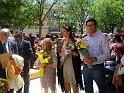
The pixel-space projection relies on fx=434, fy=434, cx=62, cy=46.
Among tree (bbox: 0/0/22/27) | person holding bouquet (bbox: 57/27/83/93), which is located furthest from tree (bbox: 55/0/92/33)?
person holding bouquet (bbox: 57/27/83/93)

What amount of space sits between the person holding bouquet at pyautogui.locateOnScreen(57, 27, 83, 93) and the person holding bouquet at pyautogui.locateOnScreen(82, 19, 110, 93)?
0.96 meters

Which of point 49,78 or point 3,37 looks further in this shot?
point 49,78

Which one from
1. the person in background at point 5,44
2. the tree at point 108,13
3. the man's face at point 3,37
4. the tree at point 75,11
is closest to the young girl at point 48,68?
the person in background at point 5,44

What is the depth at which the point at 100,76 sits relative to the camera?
8.41m

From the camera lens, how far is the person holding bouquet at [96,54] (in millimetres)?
8367

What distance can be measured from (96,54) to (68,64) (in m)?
1.29

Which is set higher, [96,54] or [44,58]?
[96,54]

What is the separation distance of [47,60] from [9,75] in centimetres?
269

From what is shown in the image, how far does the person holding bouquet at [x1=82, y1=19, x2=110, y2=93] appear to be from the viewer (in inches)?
329

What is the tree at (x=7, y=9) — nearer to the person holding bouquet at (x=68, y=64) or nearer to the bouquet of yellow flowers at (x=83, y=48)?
the person holding bouquet at (x=68, y=64)

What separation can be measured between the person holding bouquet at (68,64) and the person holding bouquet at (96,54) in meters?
0.96

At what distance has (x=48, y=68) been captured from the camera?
9.86 m

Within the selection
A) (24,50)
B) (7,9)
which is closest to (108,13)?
(7,9)

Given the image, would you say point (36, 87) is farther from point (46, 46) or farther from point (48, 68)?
point (46, 46)
